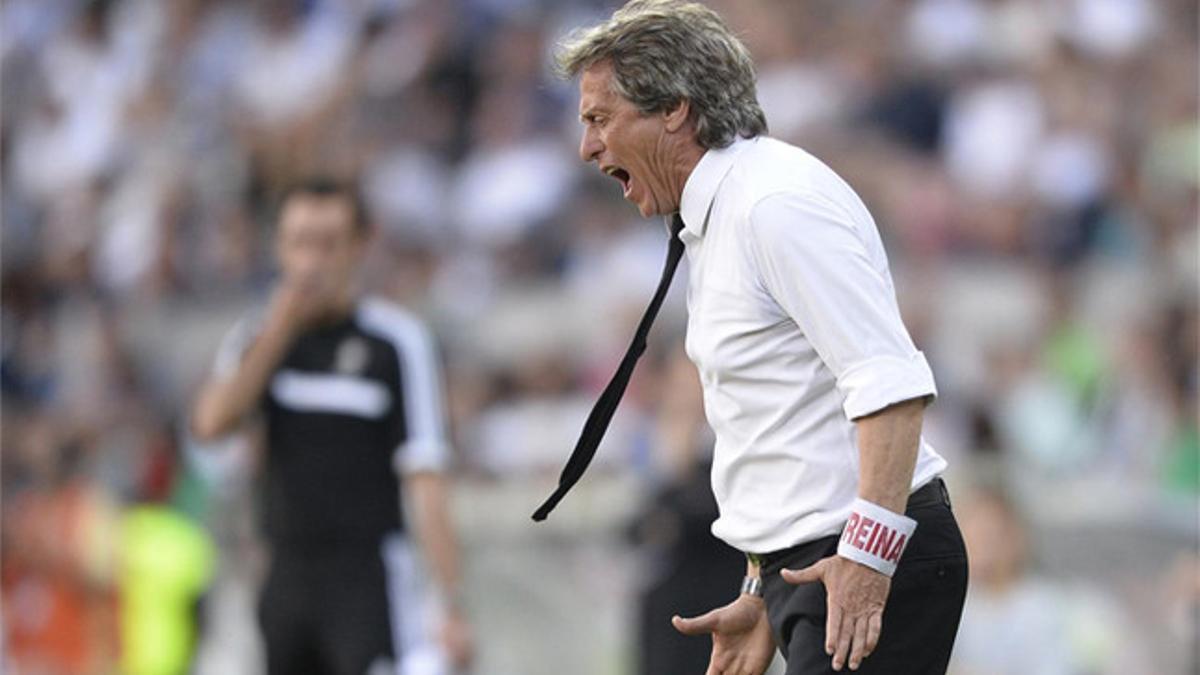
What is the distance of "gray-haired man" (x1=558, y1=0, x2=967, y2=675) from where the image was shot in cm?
463

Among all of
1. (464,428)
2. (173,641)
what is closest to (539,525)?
(464,428)

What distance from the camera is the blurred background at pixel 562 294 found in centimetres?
1145

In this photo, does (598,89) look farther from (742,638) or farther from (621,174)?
(742,638)

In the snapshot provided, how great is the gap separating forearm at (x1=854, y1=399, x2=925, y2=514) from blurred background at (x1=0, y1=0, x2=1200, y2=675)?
454 centimetres

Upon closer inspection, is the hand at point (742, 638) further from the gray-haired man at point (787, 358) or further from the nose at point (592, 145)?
the nose at point (592, 145)

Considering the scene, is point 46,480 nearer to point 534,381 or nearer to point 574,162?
point 534,381

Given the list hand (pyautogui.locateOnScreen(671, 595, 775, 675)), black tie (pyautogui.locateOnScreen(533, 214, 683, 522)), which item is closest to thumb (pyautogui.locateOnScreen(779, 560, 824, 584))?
hand (pyautogui.locateOnScreen(671, 595, 775, 675))

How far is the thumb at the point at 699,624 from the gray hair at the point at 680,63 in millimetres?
992

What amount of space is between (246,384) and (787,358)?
4.04 m

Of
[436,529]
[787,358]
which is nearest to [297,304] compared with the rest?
[436,529]

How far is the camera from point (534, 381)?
543 inches

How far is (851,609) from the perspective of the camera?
4.66 meters

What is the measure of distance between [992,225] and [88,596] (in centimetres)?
570

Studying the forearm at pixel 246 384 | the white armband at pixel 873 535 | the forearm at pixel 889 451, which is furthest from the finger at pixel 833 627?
the forearm at pixel 246 384
